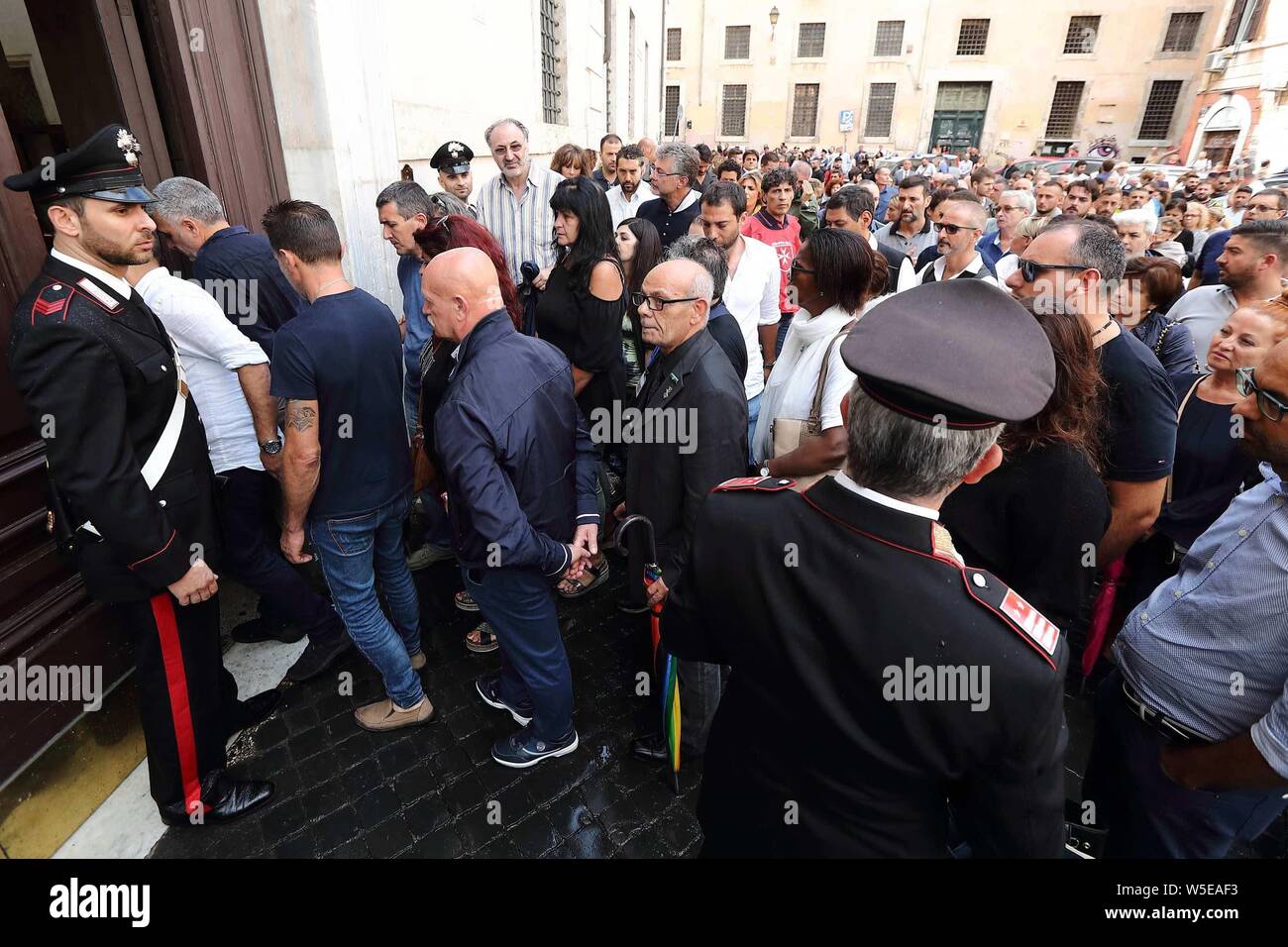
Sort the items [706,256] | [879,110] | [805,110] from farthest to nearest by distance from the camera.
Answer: [805,110], [879,110], [706,256]

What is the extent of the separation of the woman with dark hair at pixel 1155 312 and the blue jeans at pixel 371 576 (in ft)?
13.4

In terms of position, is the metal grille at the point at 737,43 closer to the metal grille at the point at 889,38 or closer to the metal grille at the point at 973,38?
the metal grille at the point at 889,38

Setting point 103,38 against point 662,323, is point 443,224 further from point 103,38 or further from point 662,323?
point 103,38

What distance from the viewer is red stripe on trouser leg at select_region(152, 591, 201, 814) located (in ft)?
7.62

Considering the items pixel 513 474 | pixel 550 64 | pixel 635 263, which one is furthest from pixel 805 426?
pixel 550 64

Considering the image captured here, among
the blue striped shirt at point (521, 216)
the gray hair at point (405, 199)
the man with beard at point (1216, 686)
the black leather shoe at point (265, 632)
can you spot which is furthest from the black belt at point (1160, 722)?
the blue striped shirt at point (521, 216)

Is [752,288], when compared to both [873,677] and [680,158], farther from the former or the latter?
[873,677]

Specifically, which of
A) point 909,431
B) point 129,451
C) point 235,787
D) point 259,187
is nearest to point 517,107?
point 259,187

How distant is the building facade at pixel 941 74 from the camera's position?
32312 mm

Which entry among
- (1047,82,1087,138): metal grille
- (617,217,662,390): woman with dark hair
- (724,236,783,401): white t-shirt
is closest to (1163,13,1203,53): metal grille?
(1047,82,1087,138): metal grille

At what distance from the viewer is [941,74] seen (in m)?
34.4

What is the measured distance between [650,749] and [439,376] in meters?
1.90

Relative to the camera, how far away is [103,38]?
129 inches
